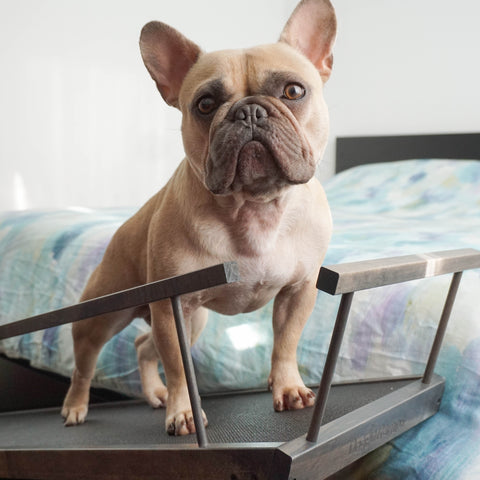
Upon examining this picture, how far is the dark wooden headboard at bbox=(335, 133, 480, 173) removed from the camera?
11.5ft

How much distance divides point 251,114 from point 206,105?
0.33ft

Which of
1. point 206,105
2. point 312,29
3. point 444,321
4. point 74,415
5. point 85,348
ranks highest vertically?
point 312,29

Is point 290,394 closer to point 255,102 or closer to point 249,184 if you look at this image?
point 249,184

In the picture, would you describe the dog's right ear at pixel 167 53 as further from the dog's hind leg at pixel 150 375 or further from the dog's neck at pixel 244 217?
the dog's hind leg at pixel 150 375

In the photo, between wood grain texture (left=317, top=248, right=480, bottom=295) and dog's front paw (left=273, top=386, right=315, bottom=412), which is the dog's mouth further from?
dog's front paw (left=273, top=386, right=315, bottom=412)

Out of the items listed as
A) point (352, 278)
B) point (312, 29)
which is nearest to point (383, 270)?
point (352, 278)

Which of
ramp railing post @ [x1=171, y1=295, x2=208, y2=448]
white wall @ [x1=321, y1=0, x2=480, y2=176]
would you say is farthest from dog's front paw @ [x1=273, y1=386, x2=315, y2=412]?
white wall @ [x1=321, y1=0, x2=480, y2=176]

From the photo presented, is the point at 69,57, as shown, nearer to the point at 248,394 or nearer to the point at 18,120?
the point at 18,120

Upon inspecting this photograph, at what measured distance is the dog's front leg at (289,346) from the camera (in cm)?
100

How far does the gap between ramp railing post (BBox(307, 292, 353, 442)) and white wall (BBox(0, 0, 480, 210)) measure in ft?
10.1

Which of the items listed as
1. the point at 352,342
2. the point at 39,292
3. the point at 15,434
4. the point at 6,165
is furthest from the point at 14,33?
the point at 352,342

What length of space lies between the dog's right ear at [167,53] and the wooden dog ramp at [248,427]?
1.39 ft

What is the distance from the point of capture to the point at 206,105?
0.92m

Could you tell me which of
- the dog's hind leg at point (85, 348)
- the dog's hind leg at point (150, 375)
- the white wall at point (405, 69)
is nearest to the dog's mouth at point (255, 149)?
the dog's hind leg at point (85, 348)
